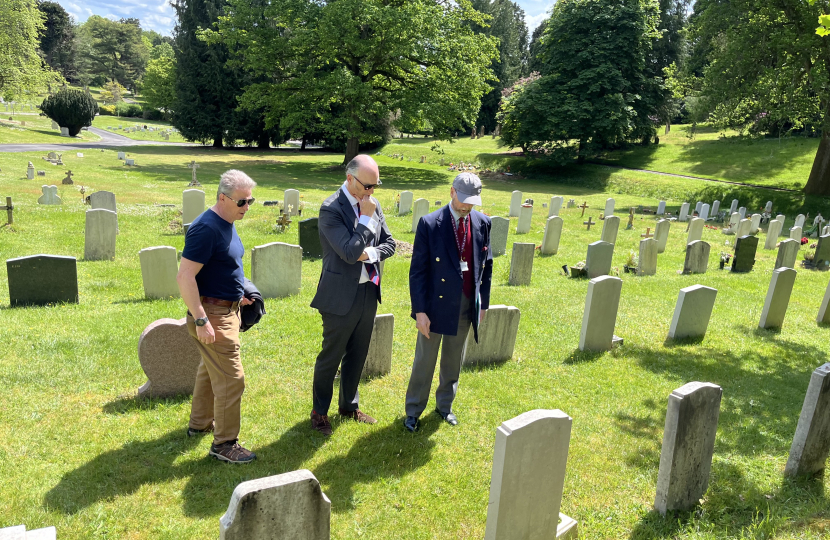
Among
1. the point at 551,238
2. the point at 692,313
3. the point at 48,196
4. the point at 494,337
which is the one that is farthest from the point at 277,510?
the point at 48,196

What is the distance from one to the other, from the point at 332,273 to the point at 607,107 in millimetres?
33541

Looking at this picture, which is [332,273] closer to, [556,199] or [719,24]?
[556,199]

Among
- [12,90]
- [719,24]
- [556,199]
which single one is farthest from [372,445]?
[12,90]

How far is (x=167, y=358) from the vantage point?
520 centimetres

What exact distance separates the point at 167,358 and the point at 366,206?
248cm

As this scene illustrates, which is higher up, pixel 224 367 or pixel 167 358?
pixel 224 367

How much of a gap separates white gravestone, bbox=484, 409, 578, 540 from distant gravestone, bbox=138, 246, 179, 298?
637 centimetres

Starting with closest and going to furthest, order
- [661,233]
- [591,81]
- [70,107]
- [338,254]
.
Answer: [338,254] < [661,233] < [591,81] < [70,107]

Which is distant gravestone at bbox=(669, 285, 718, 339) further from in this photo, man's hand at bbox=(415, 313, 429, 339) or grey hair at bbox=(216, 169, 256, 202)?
grey hair at bbox=(216, 169, 256, 202)

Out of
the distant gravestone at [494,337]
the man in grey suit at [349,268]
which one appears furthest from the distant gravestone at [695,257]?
the man in grey suit at [349,268]

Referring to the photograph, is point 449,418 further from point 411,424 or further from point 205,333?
point 205,333

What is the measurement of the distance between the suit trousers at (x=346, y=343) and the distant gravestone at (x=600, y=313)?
3658 millimetres

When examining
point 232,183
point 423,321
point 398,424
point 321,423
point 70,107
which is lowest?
point 398,424

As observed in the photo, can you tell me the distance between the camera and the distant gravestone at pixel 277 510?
8.15ft
